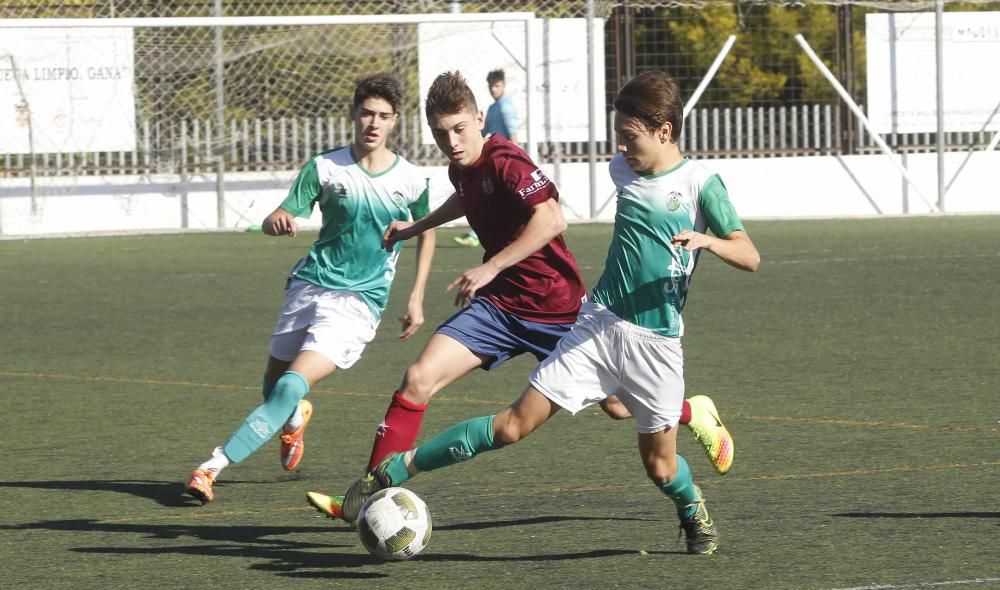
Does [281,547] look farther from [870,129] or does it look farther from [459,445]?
[870,129]

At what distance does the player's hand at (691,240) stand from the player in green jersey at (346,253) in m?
1.97

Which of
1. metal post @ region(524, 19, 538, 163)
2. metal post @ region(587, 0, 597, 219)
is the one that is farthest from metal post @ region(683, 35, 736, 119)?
metal post @ region(524, 19, 538, 163)

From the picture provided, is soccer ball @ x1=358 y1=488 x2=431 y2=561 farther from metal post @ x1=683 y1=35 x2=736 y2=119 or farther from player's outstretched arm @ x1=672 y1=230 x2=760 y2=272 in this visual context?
metal post @ x1=683 y1=35 x2=736 y2=119

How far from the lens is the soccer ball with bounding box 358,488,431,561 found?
5.11 m

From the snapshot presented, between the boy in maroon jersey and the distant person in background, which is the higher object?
the distant person in background

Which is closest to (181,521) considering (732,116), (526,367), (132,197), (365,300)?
(365,300)

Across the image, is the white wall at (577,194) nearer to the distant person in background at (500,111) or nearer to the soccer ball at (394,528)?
the distant person in background at (500,111)

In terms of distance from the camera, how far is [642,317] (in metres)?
5.23

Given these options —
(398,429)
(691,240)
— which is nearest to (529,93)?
(398,429)

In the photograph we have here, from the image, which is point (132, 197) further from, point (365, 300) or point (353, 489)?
point (353, 489)

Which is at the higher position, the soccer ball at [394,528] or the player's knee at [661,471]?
the player's knee at [661,471]

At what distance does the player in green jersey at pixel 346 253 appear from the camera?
669cm

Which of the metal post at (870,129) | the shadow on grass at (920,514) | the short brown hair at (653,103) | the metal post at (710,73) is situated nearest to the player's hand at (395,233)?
the short brown hair at (653,103)

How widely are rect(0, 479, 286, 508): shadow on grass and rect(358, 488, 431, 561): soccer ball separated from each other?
1436 mm
